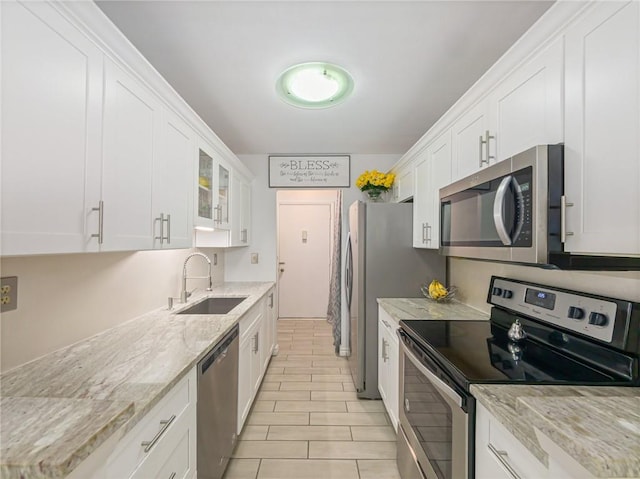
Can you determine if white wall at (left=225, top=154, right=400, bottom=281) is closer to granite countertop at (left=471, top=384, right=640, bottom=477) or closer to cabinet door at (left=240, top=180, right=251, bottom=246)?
cabinet door at (left=240, top=180, right=251, bottom=246)

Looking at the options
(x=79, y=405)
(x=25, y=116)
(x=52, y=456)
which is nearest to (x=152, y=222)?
(x=25, y=116)

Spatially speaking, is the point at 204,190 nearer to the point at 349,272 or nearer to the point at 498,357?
the point at 349,272

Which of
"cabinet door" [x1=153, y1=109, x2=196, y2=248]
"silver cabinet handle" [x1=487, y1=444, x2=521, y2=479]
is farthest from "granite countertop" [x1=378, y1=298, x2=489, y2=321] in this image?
"cabinet door" [x1=153, y1=109, x2=196, y2=248]

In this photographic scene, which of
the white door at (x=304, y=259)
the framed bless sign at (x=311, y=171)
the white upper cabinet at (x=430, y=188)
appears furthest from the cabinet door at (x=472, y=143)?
the white door at (x=304, y=259)

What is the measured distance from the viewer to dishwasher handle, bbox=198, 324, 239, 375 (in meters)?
1.40

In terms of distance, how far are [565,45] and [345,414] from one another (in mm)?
2594

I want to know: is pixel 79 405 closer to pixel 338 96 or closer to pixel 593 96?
pixel 593 96

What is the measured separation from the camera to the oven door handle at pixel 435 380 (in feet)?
3.62

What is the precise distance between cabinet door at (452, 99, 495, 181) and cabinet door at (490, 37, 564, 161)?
0.24 feet

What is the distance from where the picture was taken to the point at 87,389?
982 millimetres

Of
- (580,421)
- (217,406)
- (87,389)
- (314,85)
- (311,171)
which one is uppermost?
(314,85)

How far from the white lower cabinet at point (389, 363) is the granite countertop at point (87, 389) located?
1.12m

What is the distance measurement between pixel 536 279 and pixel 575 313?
1.38 ft

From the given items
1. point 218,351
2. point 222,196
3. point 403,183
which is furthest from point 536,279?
point 222,196
